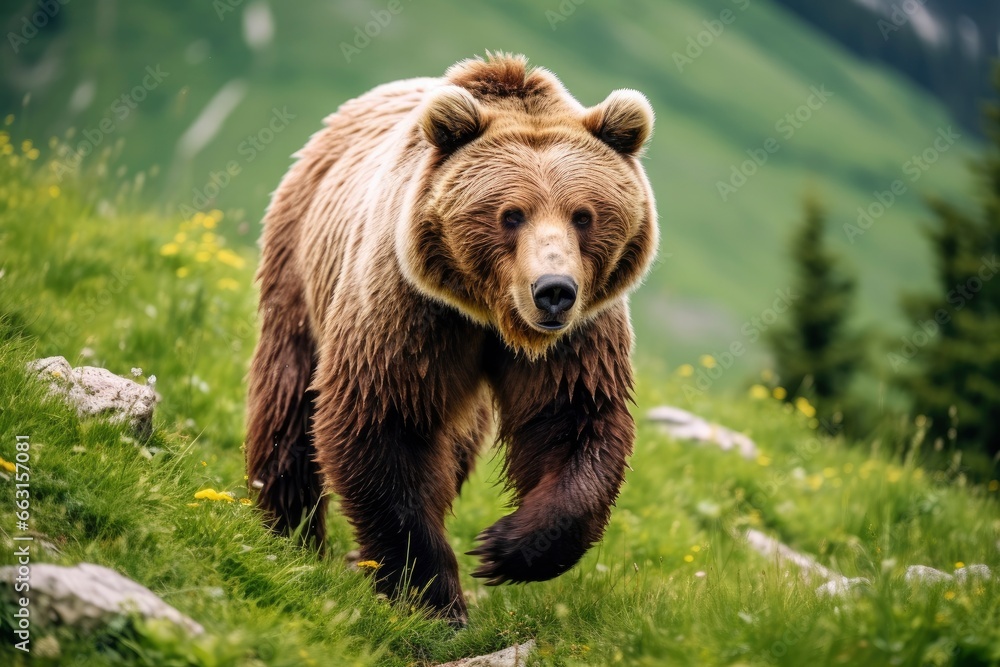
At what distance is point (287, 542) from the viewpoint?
13.9 ft

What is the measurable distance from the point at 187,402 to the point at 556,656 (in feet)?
10.1

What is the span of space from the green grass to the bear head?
1.27m

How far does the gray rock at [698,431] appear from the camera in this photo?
7.97 m

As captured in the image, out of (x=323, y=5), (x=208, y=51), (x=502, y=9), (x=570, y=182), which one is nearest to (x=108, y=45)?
(x=208, y=51)

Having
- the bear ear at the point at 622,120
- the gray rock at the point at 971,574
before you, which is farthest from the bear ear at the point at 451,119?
the gray rock at the point at 971,574

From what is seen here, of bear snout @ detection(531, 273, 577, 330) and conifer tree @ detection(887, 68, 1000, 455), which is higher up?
bear snout @ detection(531, 273, 577, 330)

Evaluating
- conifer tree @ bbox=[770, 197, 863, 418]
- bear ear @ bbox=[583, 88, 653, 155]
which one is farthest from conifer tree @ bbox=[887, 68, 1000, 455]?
bear ear @ bbox=[583, 88, 653, 155]

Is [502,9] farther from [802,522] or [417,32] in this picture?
[802,522]

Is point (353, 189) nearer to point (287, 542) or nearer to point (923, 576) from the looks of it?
point (287, 542)

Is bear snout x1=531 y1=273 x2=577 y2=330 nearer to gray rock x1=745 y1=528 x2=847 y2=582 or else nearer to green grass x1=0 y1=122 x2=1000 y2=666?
green grass x1=0 y1=122 x2=1000 y2=666

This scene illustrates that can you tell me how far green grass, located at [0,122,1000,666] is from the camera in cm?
318

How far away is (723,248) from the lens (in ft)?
96.7

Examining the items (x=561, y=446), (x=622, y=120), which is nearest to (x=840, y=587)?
(x=561, y=446)

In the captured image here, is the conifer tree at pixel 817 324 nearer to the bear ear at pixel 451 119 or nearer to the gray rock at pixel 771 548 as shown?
the gray rock at pixel 771 548
